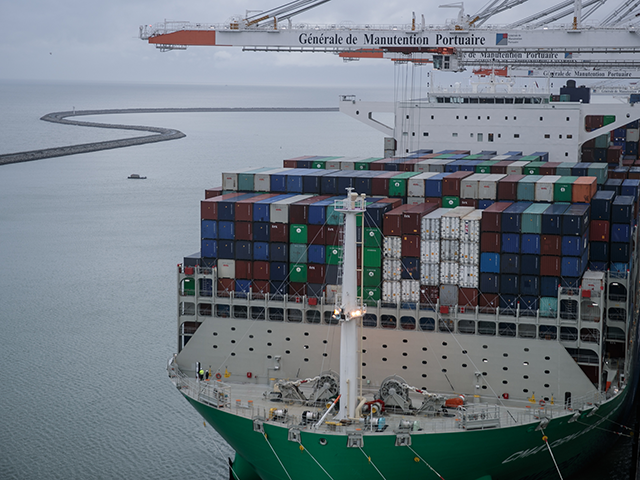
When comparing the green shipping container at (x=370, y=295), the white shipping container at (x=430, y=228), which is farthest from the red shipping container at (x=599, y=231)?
the green shipping container at (x=370, y=295)

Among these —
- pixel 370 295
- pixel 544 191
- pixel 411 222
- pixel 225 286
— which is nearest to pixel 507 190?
pixel 544 191

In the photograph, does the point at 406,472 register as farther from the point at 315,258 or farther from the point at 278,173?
the point at 278,173

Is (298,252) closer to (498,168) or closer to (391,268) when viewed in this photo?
(391,268)

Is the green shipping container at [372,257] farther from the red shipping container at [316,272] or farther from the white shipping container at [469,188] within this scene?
the white shipping container at [469,188]

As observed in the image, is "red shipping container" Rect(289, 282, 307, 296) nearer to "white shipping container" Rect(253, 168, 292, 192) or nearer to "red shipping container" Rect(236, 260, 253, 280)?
"red shipping container" Rect(236, 260, 253, 280)

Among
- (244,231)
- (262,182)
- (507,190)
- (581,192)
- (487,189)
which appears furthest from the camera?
(262,182)

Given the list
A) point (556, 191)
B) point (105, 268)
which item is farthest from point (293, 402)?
point (105, 268)
